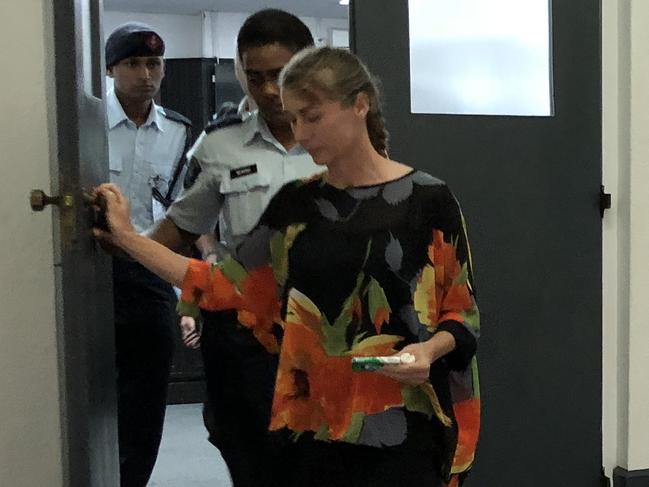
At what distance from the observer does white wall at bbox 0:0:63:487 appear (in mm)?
1701

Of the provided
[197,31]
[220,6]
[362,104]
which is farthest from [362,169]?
[197,31]

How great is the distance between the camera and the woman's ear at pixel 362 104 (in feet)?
4.54

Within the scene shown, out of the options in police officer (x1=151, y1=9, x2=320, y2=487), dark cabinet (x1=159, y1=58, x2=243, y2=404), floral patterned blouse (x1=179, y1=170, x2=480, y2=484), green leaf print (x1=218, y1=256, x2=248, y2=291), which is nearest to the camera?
floral patterned blouse (x1=179, y1=170, x2=480, y2=484)

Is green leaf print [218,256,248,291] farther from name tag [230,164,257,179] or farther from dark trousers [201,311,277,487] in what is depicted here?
name tag [230,164,257,179]

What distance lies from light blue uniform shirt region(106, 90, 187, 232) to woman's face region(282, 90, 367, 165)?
40.2 inches

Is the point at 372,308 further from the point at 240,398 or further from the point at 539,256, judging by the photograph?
the point at 539,256

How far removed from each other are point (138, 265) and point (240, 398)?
28.3 inches

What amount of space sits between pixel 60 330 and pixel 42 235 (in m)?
0.19

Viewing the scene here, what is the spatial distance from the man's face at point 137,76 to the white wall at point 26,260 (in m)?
0.63

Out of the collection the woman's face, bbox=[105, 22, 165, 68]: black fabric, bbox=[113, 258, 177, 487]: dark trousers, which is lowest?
bbox=[113, 258, 177, 487]: dark trousers

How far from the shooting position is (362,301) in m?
1.36

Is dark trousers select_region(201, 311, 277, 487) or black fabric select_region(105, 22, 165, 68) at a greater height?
black fabric select_region(105, 22, 165, 68)

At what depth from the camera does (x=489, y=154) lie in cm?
230

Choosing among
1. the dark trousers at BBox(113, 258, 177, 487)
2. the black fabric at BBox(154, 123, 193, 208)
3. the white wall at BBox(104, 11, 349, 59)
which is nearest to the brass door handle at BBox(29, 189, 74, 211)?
the dark trousers at BBox(113, 258, 177, 487)
